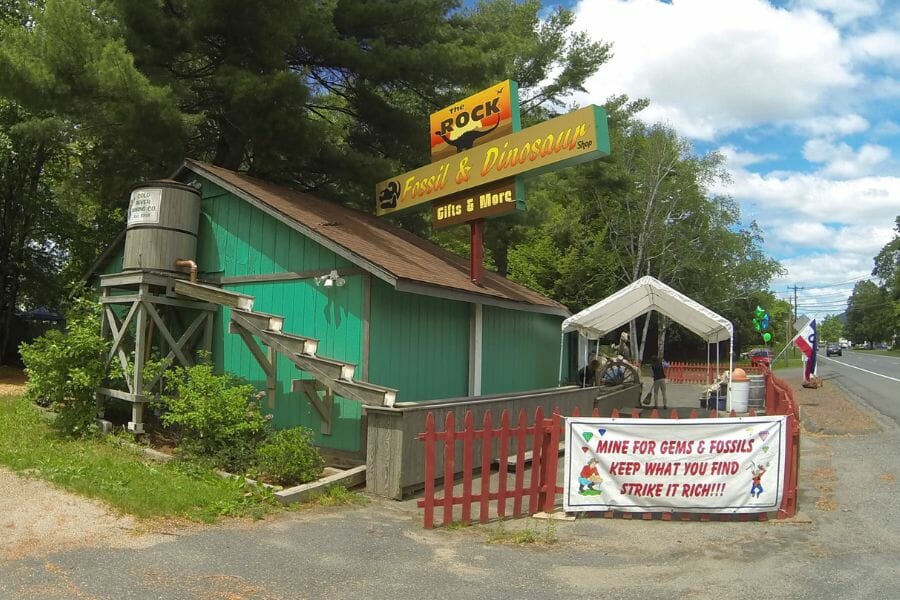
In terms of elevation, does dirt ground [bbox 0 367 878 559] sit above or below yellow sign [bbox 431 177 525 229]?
below

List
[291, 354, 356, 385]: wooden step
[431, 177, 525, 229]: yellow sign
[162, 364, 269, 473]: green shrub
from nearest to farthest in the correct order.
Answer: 1. [291, 354, 356, 385]: wooden step
2. [162, 364, 269, 473]: green shrub
3. [431, 177, 525, 229]: yellow sign

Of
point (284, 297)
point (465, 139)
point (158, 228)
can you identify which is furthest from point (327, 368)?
point (465, 139)

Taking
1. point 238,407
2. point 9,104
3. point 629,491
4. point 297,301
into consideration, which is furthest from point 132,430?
point 9,104

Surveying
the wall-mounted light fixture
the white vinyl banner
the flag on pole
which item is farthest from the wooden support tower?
the flag on pole

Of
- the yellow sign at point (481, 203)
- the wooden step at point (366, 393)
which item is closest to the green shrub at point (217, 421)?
the wooden step at point (366, 393)

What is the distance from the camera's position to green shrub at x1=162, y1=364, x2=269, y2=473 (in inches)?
333

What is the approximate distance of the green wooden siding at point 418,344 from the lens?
9.27 m

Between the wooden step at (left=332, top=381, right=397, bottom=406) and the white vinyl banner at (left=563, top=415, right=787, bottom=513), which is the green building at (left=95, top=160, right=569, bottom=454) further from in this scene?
the white vinyl banner at (left=563, top=415, right=787, bottom=513)

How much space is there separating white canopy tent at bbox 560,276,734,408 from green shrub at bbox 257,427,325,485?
7067mm

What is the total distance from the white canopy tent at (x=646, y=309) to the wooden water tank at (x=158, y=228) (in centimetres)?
756

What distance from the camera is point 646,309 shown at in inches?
578

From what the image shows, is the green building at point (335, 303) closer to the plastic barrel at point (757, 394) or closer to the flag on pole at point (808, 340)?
the plastic barrel at point (757, 394)

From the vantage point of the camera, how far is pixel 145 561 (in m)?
5.06

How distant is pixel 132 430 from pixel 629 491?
7010 mm
